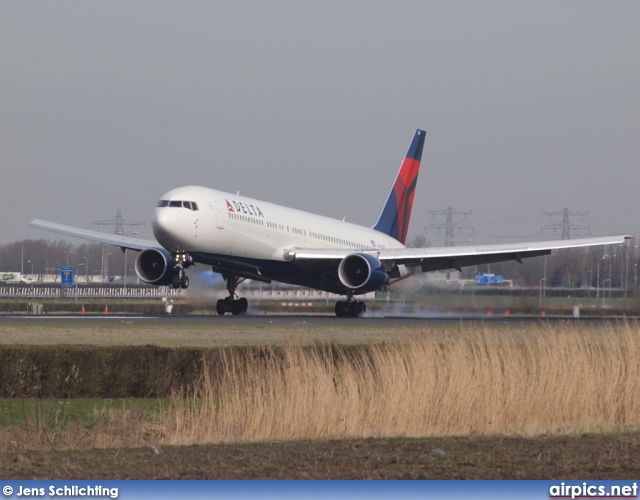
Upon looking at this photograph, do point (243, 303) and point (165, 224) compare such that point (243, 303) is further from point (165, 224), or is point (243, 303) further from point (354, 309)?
point (165, 224)

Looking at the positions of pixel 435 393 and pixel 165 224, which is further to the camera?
pixel 165 224

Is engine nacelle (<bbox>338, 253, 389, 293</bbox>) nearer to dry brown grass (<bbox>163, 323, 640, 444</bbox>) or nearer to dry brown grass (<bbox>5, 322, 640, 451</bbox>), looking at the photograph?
dry brown grass (<bbox>5, 322, 640, 451</bbox>)

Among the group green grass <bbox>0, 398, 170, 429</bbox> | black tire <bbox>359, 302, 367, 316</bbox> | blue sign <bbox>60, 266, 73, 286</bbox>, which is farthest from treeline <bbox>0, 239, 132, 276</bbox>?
green grass <bbox>0, 398, 170, 429</bbox>

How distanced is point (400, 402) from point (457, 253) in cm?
3223

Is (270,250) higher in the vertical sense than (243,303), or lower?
higher

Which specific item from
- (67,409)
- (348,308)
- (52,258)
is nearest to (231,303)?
(348,308)

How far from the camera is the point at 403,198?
6172cm

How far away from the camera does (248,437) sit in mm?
16484

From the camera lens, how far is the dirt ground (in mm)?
12109

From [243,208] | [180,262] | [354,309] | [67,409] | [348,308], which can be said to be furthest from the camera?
[354,309]

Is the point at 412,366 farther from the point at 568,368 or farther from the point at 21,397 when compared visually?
the point at 21,397

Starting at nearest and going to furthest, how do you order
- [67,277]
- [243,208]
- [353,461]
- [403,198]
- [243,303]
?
1. [353,461]
2. [243,208]
3. [243,303]
4. [403,198]
5. [67,277]

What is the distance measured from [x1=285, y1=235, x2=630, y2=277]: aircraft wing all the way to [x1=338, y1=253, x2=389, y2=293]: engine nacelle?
0.56 metres

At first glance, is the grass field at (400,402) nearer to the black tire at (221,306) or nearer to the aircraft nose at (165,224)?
the aircraft nose at (165,224)
